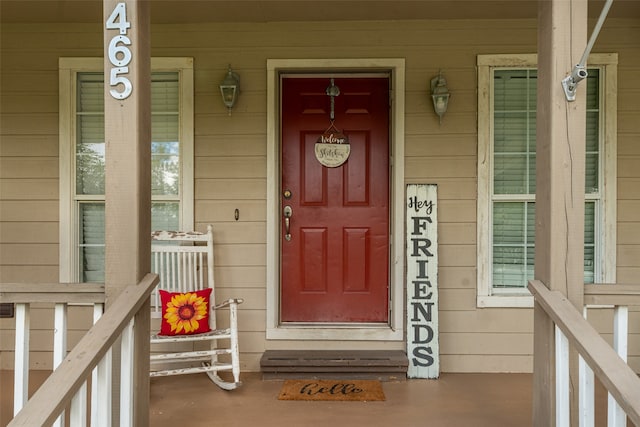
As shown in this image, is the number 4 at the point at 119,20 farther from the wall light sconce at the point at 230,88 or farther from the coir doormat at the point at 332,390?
the coir doormat at the point at 332,390

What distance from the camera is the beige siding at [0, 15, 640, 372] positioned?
3330 millimetres

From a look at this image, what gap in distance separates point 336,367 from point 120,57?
7.01 ft

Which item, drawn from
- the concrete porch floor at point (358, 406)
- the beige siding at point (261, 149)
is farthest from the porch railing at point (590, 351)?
the beige siding at point (261, 149)

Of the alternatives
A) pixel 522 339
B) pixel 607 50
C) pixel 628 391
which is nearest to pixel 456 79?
pixel 607 50

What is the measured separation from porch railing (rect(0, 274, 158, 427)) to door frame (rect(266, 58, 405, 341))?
1.44 meters

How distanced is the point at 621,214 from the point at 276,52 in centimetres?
252

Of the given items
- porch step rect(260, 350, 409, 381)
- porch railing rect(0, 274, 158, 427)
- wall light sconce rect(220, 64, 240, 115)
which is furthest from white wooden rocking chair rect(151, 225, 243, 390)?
porch railing rect(0, 274, 158, 427)

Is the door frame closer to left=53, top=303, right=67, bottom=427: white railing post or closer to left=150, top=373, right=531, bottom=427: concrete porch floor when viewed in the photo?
left=150, top=373, right=531, bottom=427: concrete porch floor

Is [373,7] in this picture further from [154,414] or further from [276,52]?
[154,414]

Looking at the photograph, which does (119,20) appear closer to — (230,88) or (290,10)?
(230,88)

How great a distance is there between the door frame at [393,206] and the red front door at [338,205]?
9 cm

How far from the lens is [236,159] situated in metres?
3.39

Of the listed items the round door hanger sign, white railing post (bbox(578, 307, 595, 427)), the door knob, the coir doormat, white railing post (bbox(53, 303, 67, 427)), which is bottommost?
the coir doormat

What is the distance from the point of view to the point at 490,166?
11.0ft
